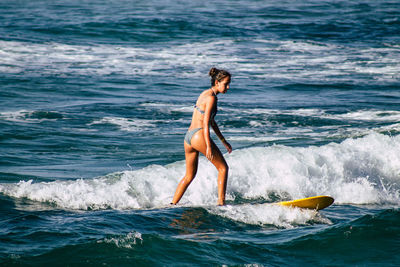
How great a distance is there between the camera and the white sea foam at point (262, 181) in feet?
27.4

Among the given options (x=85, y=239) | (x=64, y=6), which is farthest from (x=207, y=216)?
(x=64, y=6)

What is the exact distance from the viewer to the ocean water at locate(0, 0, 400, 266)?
19.8ft

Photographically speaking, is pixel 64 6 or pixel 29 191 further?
pixel 64 6

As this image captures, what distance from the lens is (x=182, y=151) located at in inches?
460

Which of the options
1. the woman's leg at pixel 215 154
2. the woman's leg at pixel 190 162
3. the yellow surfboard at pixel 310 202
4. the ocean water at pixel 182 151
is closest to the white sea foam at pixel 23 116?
the ocean water at pixel 182 151

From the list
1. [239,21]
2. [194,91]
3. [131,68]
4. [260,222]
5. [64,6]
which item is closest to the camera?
[260,222]

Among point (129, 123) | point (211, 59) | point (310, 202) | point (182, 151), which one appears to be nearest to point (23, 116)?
point (129, 123)

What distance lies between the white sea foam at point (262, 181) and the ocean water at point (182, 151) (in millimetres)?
31

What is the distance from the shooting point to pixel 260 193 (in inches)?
372

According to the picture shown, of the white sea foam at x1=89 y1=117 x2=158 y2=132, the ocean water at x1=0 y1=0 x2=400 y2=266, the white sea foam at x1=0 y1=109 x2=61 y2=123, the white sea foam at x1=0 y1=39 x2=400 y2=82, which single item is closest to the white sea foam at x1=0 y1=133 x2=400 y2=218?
the ocean water at x1=0 y1=0 x2=400 y2=266

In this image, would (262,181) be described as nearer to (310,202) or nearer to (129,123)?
(310,202)

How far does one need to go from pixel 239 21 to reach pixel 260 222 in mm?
34489

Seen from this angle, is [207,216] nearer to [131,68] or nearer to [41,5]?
[131,68]

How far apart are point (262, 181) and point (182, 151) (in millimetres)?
2443
